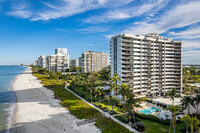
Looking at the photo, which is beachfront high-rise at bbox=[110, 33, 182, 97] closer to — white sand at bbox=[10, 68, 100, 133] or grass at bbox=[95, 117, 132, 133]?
grass at bbox=[95, 117, 132, 133]

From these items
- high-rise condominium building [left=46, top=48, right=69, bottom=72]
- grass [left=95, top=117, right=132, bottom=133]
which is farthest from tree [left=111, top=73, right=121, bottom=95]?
high-rise condominium building [left=46, top=48, right=69, bottom=72]

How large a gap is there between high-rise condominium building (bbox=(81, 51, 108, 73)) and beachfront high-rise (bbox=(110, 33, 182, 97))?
316ft

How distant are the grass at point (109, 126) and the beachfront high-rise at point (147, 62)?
20821mm

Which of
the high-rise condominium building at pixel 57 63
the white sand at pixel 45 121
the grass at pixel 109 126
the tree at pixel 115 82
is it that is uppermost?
the high-rise condominium building at pixel 57 63

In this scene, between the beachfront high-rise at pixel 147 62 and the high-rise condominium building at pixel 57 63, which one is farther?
the high-rise condominium building at pixel 57 63

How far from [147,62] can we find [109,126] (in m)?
37.4

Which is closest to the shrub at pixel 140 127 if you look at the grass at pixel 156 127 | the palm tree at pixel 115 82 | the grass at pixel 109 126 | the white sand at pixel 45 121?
the grass at pixel 156 127

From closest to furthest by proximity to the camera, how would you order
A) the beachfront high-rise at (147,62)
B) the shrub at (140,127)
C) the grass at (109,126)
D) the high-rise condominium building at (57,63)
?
the grass at (109,126)
the shrub at (140,127)
the beachfront high-rise at (147,62)
the high-rise condominium building at (57,63)

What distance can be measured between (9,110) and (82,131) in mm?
30938

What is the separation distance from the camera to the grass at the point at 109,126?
27859mm

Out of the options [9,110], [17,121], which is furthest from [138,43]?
[9,110]

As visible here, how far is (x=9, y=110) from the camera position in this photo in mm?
42375

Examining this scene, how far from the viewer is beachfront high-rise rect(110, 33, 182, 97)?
50812mm

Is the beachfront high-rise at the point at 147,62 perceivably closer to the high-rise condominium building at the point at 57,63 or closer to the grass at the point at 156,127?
the grass at the point at 156,127
